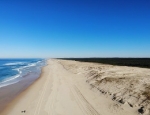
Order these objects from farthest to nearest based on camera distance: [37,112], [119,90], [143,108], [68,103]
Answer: [119,90], [68,103], [37,112], [143,108]

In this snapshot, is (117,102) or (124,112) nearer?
(124,112)

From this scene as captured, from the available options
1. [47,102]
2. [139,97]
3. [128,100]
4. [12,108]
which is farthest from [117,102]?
[12,108]

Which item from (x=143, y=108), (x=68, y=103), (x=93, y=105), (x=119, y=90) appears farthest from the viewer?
(x=119, y=90)

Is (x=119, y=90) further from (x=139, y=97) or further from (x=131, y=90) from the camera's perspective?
(x=139, y=97)

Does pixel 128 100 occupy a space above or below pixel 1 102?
above

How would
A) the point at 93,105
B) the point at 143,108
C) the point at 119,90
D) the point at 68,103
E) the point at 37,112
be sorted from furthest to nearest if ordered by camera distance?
the point at 119,90
the point at 68,103
the point at 93,105
the point at 37,112
the point at 143,108

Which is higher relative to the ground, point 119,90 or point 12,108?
point 119,90

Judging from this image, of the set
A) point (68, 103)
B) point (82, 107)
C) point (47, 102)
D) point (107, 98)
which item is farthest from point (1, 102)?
point (107, 98)

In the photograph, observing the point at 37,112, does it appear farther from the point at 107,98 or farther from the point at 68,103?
the point at 107,98

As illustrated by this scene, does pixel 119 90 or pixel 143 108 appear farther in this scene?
pixel 119 90
